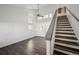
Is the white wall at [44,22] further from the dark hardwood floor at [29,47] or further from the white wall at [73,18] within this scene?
the white wall at [73,18]

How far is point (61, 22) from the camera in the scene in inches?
70.5

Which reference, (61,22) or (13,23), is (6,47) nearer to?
(13,23)

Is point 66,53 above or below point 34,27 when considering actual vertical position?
below

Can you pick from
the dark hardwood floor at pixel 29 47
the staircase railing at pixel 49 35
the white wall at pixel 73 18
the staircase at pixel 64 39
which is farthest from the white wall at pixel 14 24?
the white wall at pixel 73 18

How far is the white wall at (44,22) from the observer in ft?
5.32

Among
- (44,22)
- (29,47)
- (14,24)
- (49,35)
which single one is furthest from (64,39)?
(14,24)

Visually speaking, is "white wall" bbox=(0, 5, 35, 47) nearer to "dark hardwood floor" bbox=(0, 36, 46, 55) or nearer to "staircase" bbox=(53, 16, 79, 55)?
"dark hardwood floor" bbox=(0, 36, 46, 55)

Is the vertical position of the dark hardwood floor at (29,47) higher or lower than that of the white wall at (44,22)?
lower

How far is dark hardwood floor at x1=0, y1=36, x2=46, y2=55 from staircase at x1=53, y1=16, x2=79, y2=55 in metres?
0.29

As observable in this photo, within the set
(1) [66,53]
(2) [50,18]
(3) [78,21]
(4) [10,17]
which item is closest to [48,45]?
(1) [66,53]

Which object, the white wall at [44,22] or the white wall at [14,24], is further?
the white wall at [44,22]

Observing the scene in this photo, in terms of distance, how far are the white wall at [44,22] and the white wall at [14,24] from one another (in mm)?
116

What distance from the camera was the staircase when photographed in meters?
1.67

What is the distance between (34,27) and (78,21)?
86 cm
